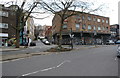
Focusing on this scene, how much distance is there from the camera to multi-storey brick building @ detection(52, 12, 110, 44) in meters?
49.8

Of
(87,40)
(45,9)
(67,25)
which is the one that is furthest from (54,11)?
(87,40)

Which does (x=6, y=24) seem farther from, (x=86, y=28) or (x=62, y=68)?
(x=62, y=68)

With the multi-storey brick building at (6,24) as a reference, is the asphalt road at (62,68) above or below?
below

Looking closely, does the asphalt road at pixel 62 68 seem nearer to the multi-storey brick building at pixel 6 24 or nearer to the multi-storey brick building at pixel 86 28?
the multi-storey brick building at pixel 6 24

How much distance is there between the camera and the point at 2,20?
1678 inches

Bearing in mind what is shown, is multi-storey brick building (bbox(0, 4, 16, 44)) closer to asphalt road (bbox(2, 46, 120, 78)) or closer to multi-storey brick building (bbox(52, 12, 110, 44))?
multi-storey brick building (bbox(52, 12, 110, 44))

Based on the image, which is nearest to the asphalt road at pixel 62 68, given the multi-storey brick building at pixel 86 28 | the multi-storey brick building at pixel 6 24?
the multi-storey brick building at pixel 6 24

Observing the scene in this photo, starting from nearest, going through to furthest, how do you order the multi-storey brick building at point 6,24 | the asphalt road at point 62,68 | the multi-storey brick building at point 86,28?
the asphalt road at point 62,68 < the multi-storey brick building at point 6,24 < the multi-storey brick building at point 86,28

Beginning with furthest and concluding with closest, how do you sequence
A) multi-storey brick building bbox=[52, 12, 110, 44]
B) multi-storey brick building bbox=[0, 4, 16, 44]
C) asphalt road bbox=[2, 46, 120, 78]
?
multi-storey brick building bbox=[52, 12, 110, 44], multi-storey brick building bbox=[0, 4, 16, 44], asphalt road bbox=[2, 46, 120, 78]

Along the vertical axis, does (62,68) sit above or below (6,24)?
below

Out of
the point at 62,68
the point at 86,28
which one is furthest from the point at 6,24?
the point at 62,68

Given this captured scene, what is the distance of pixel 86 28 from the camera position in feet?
176

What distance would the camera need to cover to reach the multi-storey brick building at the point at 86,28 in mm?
49781

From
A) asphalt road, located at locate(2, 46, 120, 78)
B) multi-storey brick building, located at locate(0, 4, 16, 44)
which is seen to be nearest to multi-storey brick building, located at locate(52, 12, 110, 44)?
multi-storey brick building, located at locate(0, 4, 16, 44)
